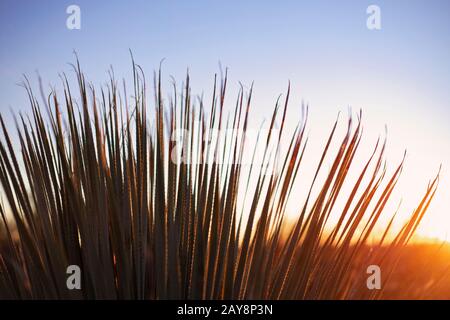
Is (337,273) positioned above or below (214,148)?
below

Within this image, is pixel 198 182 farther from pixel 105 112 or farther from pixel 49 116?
pixel 49 116

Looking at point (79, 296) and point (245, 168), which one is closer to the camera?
point (79, 296)

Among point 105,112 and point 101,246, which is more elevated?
point 105,112

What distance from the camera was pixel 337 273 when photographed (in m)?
1.76

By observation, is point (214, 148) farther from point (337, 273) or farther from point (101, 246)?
point (337, 273)

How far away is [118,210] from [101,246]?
0.11m

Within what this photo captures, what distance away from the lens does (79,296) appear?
1562 mm
